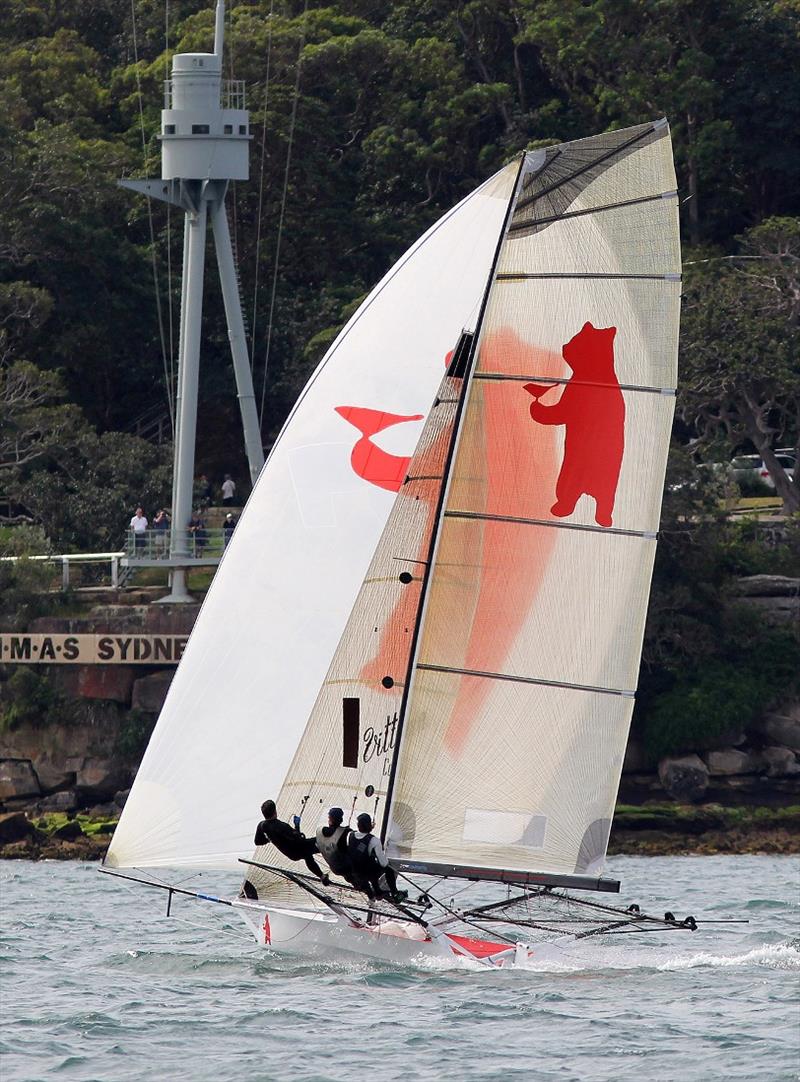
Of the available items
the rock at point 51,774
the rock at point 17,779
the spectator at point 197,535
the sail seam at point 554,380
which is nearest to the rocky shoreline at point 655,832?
the rock at point 51,774

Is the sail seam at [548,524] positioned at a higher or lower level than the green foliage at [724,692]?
higher

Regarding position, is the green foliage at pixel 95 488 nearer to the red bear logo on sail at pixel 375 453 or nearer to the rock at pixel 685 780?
the rock at pixel 685 780

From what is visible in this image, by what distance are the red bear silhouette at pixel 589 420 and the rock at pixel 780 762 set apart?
18704mm

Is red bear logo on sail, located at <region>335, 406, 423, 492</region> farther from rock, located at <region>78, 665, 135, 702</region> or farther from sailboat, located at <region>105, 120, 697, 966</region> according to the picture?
rock, located at <region>78, 665, 135, 702</region>

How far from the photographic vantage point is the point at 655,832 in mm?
33625

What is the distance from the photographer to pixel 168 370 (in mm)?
47469

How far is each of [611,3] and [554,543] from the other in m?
32.8

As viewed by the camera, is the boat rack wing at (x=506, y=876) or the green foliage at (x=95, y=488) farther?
the green foliage at (x=95, y=488)

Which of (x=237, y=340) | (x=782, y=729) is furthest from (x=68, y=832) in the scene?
(x=782, y=729)

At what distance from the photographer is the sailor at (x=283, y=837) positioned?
56.3 ft

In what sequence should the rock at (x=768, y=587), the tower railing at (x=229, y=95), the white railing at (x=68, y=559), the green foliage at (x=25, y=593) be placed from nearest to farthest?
1. the tower railing at (x=229, y=95)
2. the green foliage at (x=25, y=593)
3. the white railing at (x=68, y=559)
4. the rock at (x=768, y=587)

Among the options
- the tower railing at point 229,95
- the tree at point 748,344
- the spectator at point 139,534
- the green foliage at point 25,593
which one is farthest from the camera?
the tree at point 748,344

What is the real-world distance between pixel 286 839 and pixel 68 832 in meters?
16.0

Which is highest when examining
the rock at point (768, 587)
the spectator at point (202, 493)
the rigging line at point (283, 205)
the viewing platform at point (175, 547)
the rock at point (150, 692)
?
the rigging line at point (283, 205)
